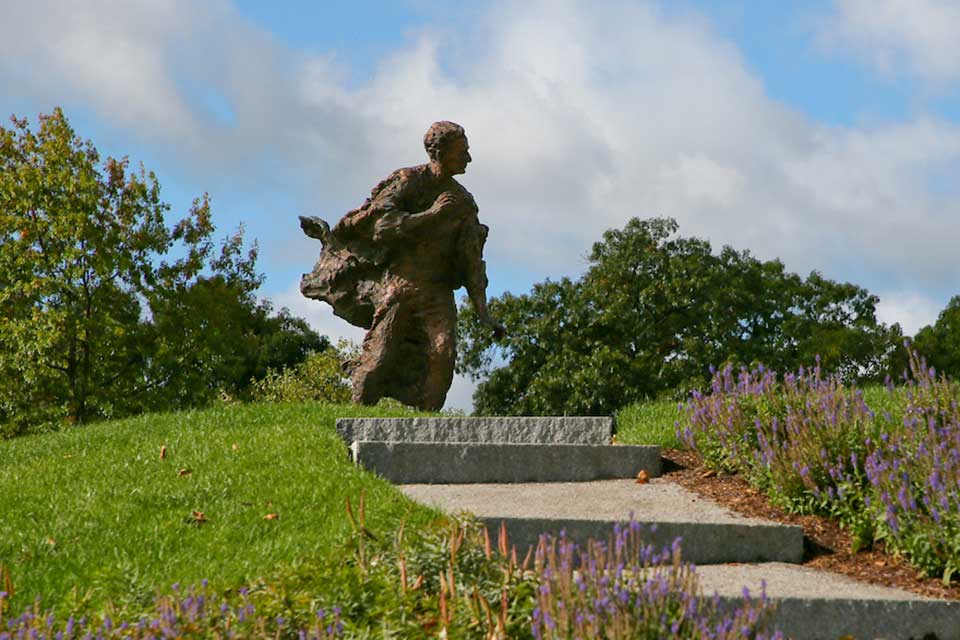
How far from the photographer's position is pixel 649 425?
8898 millimetres

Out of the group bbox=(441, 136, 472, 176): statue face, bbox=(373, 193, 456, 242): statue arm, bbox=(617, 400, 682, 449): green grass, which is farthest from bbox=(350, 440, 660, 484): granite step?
bbox=(441, 136, 472, 176): statue face

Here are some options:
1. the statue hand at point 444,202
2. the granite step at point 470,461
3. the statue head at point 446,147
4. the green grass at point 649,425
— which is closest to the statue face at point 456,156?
the statue head at point 446,147

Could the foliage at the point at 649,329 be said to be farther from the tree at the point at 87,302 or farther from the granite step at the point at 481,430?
the granite step at the point at 481,430

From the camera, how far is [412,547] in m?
4.89

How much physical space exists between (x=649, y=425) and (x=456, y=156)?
149 inches

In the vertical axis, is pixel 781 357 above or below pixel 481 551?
above

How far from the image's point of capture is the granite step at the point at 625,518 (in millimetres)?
5797

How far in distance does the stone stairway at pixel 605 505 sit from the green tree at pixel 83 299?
53.4ft

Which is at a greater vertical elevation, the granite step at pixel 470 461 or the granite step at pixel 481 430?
the granite step at pixel 481 430

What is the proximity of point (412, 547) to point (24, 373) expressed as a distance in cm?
2023

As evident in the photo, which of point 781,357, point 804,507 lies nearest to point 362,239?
point 804,507

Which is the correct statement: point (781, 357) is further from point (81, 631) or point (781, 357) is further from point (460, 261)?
point (81, 631)

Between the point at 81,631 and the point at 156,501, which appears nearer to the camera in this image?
the point at 81,631

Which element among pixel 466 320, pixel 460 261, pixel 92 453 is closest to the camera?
pixel 92 453
